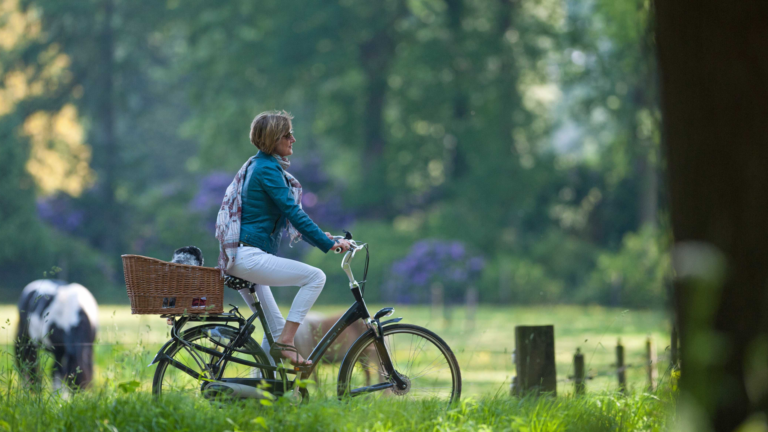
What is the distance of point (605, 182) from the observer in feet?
98.0

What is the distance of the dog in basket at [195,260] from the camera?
200 inches

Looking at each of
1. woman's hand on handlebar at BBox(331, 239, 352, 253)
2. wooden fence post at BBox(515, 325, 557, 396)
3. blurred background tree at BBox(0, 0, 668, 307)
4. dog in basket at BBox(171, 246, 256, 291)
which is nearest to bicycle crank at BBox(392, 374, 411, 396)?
woman's hand on handlebar at BBox(331, 239, 352, 253)

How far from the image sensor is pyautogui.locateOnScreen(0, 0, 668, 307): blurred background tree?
28562mm

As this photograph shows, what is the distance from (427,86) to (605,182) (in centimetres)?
677

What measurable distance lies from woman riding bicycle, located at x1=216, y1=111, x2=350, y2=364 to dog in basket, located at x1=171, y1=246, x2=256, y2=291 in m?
0.11

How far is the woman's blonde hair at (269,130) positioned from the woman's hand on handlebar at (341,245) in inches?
26.6

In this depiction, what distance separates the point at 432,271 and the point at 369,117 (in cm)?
832

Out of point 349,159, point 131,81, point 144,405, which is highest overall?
point 131,81

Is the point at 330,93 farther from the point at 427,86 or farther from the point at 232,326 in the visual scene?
the point at 232,326

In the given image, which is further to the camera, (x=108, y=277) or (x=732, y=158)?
(x=108, y=277)

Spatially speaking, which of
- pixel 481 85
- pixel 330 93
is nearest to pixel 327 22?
pixel 330 93

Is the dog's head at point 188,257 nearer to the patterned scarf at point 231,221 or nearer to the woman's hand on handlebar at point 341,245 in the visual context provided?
the patterned scarf at point 231,221

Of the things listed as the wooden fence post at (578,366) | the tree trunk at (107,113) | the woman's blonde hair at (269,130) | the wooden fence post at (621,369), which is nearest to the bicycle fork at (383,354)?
the woman's blonde hair at (269,130)

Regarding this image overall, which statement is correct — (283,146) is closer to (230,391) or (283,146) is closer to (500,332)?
(230,391)
